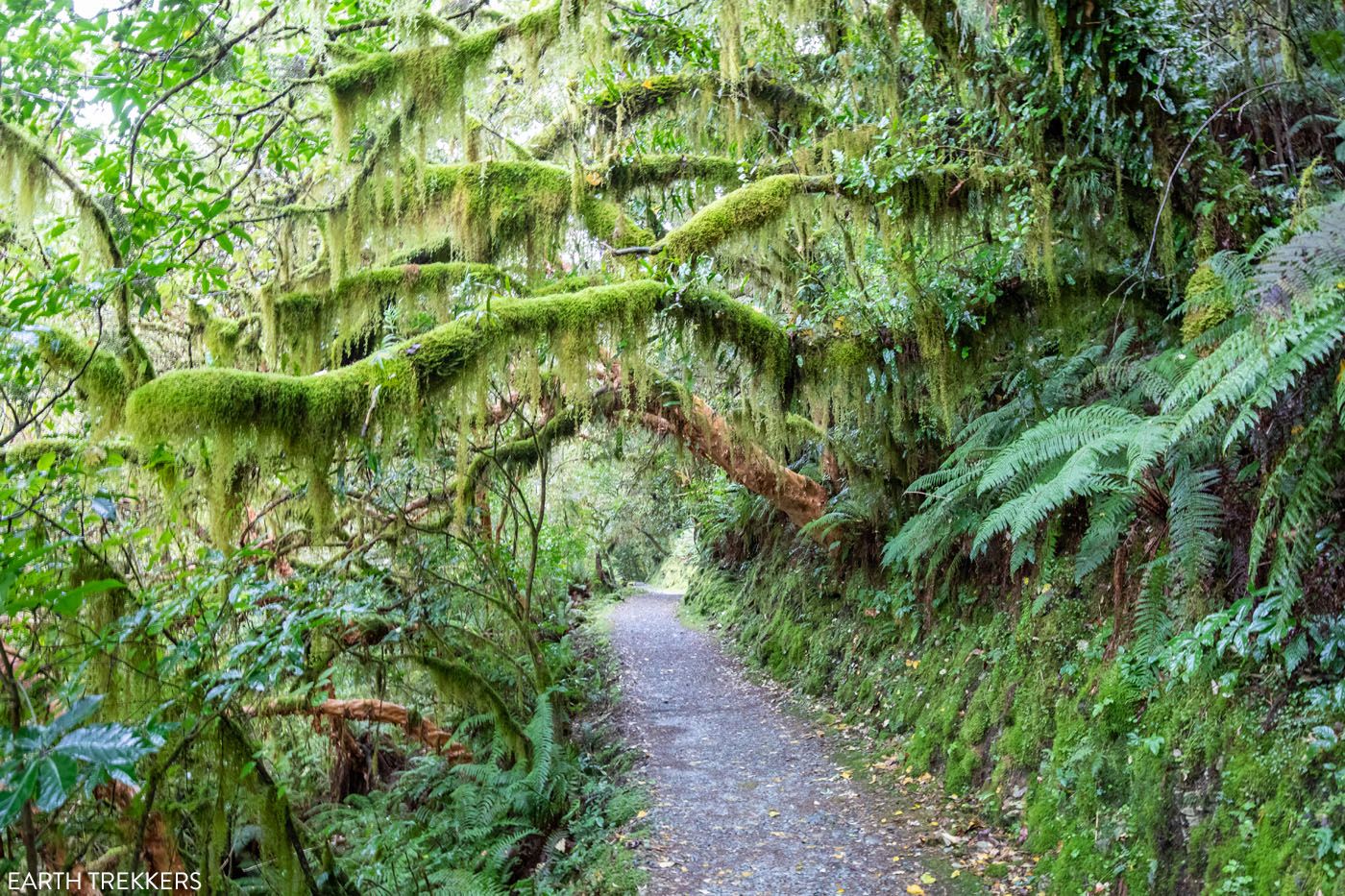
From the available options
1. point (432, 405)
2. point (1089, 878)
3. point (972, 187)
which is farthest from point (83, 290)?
point (1089, 878)

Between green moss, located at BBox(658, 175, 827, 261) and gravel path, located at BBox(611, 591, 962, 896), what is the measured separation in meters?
3.89

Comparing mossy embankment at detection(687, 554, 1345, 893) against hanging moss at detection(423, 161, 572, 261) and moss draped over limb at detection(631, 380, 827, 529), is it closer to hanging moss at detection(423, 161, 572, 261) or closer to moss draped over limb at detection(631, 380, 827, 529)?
moss draped over limb at detection(631, 380, 827, 529)

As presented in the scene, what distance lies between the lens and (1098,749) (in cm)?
443

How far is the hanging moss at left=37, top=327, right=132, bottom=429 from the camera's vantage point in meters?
3.96

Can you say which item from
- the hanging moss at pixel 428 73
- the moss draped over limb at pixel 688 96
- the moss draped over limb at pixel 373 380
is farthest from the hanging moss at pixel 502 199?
the moss draped over limb at pixel 373 380

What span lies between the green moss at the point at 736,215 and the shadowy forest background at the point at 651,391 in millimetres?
38

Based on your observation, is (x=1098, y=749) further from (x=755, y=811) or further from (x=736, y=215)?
(x=736, y=215)

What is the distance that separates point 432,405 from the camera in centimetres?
400

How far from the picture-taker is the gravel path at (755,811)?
15.6 ft

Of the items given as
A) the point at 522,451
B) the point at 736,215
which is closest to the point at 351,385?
the point at 736,215

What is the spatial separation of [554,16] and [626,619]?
1412cm

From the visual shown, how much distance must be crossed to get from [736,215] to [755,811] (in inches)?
170

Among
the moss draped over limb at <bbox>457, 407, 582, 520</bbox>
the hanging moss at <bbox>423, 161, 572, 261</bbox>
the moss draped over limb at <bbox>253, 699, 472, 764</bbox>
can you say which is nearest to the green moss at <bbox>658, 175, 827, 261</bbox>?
the hanging moss at <bbox>423, 161, 572, 261</bbox>

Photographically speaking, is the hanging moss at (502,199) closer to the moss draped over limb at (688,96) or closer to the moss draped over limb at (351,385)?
the moss draped over limb at (688,96)
